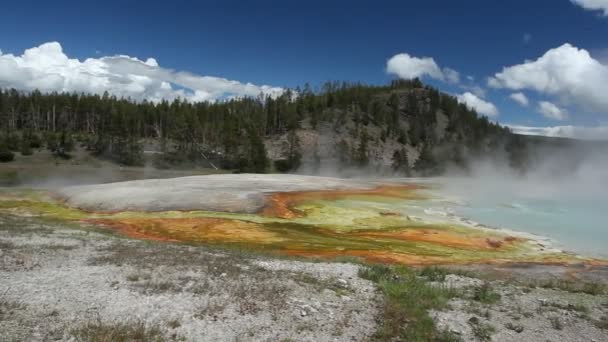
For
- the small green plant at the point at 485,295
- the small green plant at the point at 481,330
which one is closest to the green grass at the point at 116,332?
the small green plant at the point at 481,330

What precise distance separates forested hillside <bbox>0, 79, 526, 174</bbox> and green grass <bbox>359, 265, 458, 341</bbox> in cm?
8514

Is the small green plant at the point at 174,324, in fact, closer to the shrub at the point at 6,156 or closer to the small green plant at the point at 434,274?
the small green plant at the point at 434,274

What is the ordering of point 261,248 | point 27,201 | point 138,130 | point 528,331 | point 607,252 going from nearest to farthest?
point 528,331 < point 261,248 < point 607,252 < point 27,201 < point 138,130

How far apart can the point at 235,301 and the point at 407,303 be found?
5399 millimetres

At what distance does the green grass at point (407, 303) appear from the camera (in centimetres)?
1222

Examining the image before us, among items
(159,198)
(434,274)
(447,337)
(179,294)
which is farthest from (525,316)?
(159,198)

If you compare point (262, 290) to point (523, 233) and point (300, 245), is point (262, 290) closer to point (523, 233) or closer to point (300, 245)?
point (300, 245)

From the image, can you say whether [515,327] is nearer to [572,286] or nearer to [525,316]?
[525,316]

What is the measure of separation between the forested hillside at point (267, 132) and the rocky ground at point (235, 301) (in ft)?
276

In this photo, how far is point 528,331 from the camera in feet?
42.1

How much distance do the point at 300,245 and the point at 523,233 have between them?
19272mm

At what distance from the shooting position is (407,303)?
14461 mm

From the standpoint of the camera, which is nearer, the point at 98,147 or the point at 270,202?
the point at 270,202

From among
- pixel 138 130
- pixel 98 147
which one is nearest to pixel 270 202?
pixel 98 147
